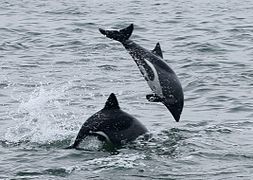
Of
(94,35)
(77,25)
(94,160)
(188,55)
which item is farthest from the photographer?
(77,25)

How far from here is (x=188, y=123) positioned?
15312 mm

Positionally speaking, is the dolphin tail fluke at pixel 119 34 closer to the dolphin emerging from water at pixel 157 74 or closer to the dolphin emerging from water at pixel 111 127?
the dolphin emerging from water at pixel 157 74

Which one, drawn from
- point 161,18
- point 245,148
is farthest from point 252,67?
point 161,18

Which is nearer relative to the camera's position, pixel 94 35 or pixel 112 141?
pixel 112 141

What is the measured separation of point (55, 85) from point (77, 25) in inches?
498

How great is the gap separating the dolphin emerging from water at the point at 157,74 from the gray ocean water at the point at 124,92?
A: 0.89 m

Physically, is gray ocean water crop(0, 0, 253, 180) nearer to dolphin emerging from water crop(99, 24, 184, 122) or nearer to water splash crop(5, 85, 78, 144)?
water splash crop(5, 85, 78, 144)

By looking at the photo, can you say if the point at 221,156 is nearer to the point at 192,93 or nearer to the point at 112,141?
the point at 112,141

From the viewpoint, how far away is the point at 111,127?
13.0m

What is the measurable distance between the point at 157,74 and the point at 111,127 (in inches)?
52.2

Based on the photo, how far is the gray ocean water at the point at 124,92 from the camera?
12.1 meters

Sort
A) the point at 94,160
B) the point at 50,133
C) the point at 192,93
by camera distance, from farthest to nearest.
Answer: the point at 192,93, the point at 50,133, the point at 94,160

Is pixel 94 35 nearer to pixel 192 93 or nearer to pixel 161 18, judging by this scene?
pixel 161 18

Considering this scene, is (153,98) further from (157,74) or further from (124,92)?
(124,92)
